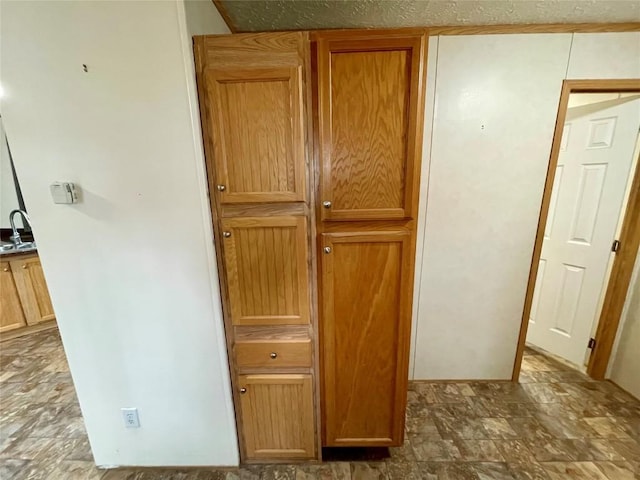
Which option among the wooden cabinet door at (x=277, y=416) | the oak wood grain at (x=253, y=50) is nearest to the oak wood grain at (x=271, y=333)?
the wooden cabinet door at (x=277, y=416)

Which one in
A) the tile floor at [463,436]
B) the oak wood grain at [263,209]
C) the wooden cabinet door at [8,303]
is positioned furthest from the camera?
the wooden cabinet door at [8,303]

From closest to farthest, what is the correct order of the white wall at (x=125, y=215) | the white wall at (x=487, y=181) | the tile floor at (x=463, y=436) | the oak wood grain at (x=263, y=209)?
the white wall at (x=125, y=215) < the oak wood grain at (x=263, y=209) < the tile floor at (x=463, y=436) < the white wall at (x=487, y=181)

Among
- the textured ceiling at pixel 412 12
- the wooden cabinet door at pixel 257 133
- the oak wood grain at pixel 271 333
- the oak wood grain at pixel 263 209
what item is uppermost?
the textured ceiling at pixel 412 12

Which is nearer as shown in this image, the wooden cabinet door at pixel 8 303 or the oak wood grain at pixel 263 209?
the oak wood grain at pixel 263 209

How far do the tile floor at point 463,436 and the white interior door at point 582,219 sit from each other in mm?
370

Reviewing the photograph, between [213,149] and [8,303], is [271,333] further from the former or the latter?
[8,303]

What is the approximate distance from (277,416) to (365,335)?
2.08 ft

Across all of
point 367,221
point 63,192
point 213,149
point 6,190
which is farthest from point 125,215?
point 6,190

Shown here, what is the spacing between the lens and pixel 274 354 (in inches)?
50.1

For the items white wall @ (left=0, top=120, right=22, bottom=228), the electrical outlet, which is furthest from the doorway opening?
white wall @ (left=0, top=120, right=22, bottom=228)

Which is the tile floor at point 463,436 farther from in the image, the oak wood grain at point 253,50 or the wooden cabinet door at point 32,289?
the oak wood grain at point 253,50

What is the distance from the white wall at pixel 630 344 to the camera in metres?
1.81

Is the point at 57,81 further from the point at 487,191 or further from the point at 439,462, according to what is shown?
the point at 439,462

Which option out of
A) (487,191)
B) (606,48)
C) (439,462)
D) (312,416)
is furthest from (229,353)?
(606,48)
